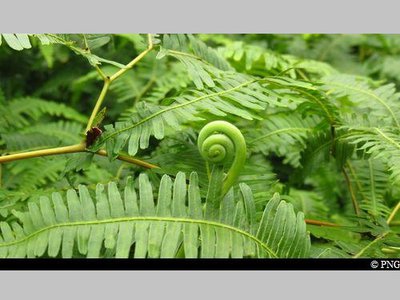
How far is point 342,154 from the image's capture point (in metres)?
1.04

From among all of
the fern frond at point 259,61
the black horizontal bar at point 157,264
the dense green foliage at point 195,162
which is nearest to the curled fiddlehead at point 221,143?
the dense green foliage at point 195,162

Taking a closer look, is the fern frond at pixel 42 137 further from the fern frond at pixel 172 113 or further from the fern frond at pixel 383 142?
the fern frond at pixel 383 142

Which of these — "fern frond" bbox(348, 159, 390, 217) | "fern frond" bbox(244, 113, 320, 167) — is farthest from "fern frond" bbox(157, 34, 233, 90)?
"fern frond" bbox(348, 159, 390, 217)

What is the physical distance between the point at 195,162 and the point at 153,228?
0.81ft

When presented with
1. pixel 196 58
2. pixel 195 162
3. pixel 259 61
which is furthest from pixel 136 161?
pixel 259 61

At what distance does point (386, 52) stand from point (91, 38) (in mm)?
1376

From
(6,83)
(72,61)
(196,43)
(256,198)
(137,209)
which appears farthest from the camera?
(72,61)

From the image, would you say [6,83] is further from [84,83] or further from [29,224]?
[29,224]

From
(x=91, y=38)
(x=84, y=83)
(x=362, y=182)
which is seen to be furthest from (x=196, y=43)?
(x=84, y=83)

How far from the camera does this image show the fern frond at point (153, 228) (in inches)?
27.2

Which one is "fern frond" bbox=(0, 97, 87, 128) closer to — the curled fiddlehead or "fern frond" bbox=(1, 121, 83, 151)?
"fern frond" bbox=(1, 121, 83, 151)

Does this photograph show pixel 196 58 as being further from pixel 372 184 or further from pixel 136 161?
pixel 372 184

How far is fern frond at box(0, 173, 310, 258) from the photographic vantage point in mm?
691

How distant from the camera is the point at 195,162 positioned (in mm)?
927
